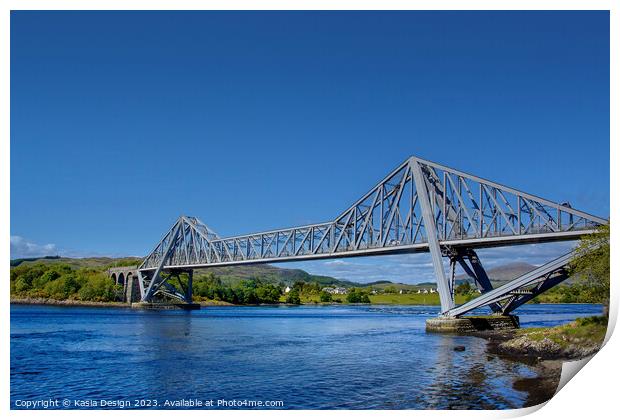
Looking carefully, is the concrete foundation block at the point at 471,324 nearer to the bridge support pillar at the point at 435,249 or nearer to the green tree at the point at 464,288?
the bridge support pillar at the point at 435,249

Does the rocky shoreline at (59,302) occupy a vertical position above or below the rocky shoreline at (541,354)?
above

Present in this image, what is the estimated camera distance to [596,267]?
24922mm

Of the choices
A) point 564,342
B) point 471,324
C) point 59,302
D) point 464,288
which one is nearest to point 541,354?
point 564,342

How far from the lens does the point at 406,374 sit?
22656 millimetres

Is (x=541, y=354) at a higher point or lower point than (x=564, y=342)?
lower

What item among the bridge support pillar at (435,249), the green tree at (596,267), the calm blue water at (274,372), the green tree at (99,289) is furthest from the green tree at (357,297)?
the green tree at (596,267)

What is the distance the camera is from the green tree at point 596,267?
78.5 feet

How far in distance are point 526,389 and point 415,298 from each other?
5489 inches

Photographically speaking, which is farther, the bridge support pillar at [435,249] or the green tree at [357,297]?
the green tree at [357,297]

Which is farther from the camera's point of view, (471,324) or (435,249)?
(435,249)

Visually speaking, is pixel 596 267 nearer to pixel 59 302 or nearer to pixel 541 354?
pixel 541 354

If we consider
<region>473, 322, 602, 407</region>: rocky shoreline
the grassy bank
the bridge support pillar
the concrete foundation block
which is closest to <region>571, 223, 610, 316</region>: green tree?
the grassy bank
